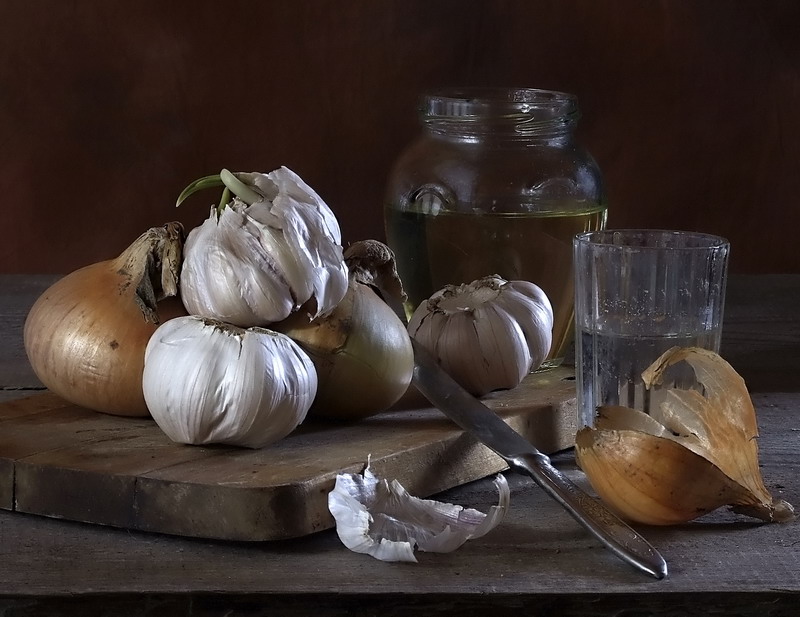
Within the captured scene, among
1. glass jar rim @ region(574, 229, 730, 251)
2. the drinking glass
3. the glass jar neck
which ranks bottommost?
the drinking glass

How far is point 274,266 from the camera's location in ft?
2.39

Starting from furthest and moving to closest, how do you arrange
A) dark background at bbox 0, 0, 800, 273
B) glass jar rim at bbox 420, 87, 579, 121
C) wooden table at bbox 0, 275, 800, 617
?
dark background at bbox 0, 0, 800, 273
glass jar rim at bbox 420, 87, 579, 121
wooden table at bbox 0, 275, 800, 617

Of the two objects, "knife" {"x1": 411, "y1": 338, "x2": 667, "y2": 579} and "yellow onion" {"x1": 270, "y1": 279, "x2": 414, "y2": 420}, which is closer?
"knife" {"x1": 411, "y1": 338, "x2": 667, "y2": 579}

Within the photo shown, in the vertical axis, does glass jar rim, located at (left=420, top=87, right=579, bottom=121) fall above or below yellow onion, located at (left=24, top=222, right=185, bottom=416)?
above

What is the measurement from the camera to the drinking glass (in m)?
0.76

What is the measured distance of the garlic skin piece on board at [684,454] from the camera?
2.03ft

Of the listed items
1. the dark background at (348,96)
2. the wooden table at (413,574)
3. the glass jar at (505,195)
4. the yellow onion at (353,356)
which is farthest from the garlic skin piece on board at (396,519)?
the dark background at (348,96)

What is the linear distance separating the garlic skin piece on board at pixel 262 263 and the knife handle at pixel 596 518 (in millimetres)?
175

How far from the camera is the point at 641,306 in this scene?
30.4 inches

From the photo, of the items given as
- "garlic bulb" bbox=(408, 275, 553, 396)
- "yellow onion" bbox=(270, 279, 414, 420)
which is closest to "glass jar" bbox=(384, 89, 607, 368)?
"garlic bulb" bbox=(408, 275, 553, 396)

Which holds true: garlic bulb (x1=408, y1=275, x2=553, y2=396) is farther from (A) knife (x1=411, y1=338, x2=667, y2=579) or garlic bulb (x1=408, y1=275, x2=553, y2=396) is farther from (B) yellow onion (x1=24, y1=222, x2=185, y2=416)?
(B) yellow onion (x1=24, y1=222, x2=185, y2=416)

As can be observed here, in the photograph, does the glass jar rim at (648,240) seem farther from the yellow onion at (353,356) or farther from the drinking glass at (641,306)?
the yellow onion at (353,356)

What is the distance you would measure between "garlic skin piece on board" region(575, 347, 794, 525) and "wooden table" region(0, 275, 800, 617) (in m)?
0.02

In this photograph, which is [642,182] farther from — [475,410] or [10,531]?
[10,531]
